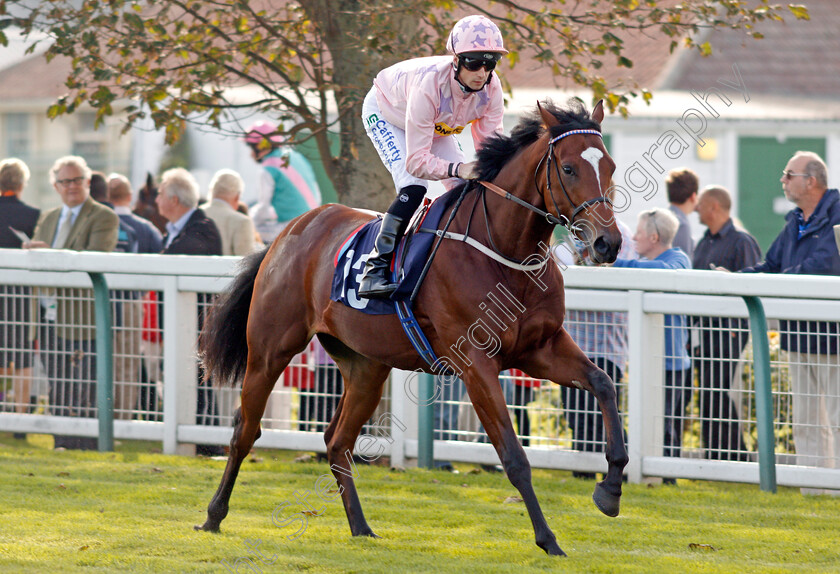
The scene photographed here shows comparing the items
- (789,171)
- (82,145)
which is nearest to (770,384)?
(789,171)

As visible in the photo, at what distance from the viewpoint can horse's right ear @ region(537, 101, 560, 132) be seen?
4270 millimetres

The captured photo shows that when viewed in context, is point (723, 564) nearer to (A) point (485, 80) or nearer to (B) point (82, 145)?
(A) point (485, 80)

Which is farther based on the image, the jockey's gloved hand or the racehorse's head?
the jockey's gloved hand

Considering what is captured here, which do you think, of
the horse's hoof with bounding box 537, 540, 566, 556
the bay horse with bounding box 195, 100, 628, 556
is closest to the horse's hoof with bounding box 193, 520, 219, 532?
the bay horse with bounding box 195, 100, 628, 556

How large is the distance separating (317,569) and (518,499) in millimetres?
1649

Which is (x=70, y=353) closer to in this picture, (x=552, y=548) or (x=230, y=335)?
(x=230, y=335)

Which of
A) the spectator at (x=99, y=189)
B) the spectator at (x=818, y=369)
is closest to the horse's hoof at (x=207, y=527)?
the spectator at (x=818, y=369)

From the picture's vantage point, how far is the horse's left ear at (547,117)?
4.27 meters

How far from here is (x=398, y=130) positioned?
508cm

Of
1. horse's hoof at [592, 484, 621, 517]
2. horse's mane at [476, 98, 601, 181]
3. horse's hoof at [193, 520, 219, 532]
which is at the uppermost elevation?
horse's mane at [476, 98, 601, 181]

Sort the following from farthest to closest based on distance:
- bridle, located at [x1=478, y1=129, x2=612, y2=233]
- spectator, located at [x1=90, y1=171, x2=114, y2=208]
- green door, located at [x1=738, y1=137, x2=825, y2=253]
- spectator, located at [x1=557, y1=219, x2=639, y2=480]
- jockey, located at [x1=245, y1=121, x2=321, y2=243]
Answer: green door, located at [x1=738, y1=137, x2=825, y2=253]
jockey, located at [x1=245, y1=121, x2=321, y2=243]
spectator, located at [x1=90, y1=171, x2=114, y2=208]
spectator, located at [x1=557, y1=219, x2=639, y2=480]
bridle, located at [x1=478, y1=129, x2=612, y2=233]

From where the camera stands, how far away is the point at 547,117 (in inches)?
169

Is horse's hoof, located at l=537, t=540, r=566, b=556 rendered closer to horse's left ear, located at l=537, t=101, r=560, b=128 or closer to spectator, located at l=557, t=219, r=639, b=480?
horse's left ear, located at l=537, t=101, r=560, b=128

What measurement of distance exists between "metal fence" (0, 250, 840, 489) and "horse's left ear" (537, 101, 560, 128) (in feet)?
5.56
